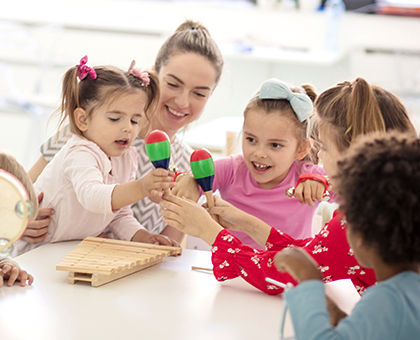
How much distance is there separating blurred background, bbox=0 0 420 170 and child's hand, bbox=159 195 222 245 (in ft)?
12.4

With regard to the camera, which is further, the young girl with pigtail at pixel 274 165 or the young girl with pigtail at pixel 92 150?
the young girl with pigtail at pixel 274 165

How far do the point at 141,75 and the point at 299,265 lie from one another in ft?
3.14

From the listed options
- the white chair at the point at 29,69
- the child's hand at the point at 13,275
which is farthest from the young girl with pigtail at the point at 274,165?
the white chair at the point at 29,69

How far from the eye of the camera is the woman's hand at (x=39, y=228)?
3.96 ft

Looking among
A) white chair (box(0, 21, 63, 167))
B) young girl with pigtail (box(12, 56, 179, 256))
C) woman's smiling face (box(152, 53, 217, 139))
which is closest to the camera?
young girl with pigtail (box(12, 56, 179, 256))

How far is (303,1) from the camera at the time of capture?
5168mm

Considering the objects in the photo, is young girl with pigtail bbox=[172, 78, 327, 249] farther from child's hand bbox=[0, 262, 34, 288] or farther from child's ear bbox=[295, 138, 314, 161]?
child's hand bbox=[0, 262, 34, 288]

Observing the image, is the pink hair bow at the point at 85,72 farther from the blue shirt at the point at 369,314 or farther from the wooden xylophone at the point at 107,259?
the blue shirt at the point at 369,314

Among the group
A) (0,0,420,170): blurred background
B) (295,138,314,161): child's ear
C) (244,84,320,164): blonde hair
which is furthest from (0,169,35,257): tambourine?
(0,0,420,170): blurred background

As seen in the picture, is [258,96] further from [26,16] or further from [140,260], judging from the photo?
[26,16]

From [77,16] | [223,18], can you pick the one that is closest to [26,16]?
[77,16]

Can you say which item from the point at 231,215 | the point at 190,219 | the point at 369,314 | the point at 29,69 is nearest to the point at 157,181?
the point at 190,219

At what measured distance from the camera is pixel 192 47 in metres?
1.59

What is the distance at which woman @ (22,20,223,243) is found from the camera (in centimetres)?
158
